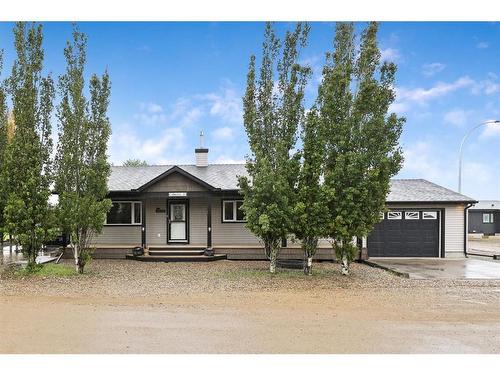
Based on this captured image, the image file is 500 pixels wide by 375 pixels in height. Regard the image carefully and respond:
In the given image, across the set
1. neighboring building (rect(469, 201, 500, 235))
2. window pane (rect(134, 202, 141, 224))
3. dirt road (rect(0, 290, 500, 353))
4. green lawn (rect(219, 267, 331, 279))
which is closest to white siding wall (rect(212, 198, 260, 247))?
window pane (rect(134, 202, 141, 224))

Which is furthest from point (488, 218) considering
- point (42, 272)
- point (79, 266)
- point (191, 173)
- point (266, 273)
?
point (42, 272)

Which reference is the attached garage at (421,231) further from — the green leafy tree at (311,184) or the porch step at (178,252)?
the porch step at (178,252)

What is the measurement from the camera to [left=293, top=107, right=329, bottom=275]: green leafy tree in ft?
35.5

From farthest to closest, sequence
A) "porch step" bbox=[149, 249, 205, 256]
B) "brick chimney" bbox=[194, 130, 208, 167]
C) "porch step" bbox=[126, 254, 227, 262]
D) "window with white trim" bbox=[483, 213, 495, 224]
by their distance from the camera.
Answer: "window with white trim" bbox=[483, 213, 495, 224], "brick chimney" bbox=[194, 130, 208, 167], "porch step" bbox=[149, 249, 205, 256], "porch step" bbox=[126, 254, 227, 262]

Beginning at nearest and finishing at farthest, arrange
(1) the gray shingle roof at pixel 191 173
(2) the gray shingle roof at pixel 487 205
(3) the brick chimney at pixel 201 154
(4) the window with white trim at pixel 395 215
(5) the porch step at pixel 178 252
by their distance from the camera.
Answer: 1. (5) the porch step at pixel 178 252
2. (1) the gray shingle roof at pixel 191 173
3. (4) the window with white trim at pixel 395 215
4. (3) the brick chimney at pixel 201 154
5. (2) the gray shingle roof at pixel 487 205

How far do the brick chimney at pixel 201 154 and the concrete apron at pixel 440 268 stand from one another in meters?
9.09

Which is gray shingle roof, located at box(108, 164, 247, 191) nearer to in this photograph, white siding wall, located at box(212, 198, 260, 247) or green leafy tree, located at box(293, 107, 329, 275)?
white siding wall, located at box(212, 198, 260, 247)

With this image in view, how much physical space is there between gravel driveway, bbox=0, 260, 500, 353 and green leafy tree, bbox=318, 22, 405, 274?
2.02m

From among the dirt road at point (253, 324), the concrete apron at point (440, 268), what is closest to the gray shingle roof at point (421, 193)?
the concrete apron at point (440, 268)

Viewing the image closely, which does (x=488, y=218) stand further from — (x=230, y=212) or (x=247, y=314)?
(x=247, y=314)

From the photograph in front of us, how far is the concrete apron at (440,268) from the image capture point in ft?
38.6

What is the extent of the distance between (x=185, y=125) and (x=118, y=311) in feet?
45.8

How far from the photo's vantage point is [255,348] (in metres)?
5.21

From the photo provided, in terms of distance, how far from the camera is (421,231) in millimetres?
16766
